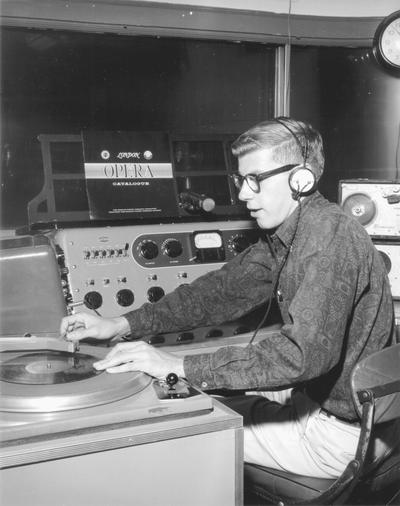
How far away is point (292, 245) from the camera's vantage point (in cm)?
165

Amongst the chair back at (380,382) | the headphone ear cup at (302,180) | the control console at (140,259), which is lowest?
the chair back at (380,382)

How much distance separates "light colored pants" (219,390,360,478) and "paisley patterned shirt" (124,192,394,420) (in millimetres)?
47

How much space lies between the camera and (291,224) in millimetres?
1640

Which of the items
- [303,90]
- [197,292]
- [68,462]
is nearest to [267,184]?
[197,292]

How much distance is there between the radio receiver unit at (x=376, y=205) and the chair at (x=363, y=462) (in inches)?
41.1

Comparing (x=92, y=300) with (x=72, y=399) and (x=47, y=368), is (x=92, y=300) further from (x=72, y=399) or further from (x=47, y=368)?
(x=72, y=399)

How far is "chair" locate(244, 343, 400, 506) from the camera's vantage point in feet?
4.19

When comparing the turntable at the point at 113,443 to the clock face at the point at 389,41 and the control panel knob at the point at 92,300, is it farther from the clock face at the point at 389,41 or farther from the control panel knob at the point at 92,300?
the clock face at the point at 389,41

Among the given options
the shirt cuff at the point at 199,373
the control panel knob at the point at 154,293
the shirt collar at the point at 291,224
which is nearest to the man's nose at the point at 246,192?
the shirt collar at the point at 291,224

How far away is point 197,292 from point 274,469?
595 millimetres

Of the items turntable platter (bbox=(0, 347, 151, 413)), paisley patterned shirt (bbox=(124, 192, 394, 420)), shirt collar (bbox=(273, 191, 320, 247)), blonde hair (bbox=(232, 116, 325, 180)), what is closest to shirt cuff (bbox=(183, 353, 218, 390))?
paisley patterned shirt (bbox=(124, 192, 394, 420))

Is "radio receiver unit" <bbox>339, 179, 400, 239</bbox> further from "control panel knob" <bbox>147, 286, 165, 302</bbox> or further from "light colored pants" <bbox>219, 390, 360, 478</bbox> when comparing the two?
"light colored pants" <bbox>219, 390, 360, 478</bbox>

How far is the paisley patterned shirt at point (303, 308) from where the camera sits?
1327mm

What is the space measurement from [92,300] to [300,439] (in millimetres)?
807
